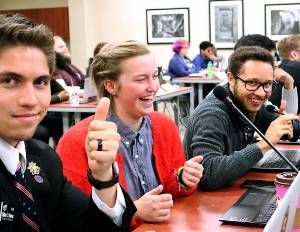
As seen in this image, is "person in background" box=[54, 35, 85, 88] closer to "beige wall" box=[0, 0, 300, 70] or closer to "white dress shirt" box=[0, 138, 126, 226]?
"white dress shirt" box=[0, 138, 126, 226]

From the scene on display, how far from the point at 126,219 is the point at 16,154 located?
358mm

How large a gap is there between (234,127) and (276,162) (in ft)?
0.82

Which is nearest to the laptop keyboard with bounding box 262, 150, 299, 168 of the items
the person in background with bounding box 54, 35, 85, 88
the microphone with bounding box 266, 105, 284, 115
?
the microphone with bounding box 266, 105, 284, 115

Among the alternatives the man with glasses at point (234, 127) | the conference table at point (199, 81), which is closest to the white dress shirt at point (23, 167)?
the man with glasses at point (234, 127)

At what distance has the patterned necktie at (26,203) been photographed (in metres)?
1.18

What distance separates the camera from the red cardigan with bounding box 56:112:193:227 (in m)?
1.69

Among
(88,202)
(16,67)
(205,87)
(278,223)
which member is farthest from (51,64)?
(205,87)

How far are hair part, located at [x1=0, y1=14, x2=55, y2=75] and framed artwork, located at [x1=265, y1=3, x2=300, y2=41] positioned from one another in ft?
27.6

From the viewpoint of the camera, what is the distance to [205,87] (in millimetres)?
7320

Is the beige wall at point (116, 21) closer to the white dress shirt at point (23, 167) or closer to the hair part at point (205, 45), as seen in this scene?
the hair part at point (205, 45)

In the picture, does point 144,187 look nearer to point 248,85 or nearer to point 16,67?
point 248,85

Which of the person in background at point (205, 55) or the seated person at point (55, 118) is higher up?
the person in background at point (205, 55)

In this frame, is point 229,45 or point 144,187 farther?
point 229,45

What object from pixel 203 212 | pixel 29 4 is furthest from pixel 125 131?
pixel 29 4
